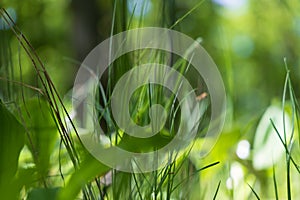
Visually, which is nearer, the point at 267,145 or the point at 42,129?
the point at 42,129

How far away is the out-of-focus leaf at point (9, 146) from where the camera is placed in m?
0.25

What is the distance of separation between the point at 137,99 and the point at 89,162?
0.10m

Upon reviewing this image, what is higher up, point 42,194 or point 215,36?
point 215,36

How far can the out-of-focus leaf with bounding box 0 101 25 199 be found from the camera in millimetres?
253

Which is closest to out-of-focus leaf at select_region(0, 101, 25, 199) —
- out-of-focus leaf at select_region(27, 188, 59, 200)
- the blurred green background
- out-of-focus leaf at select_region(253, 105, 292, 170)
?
out-of-focus leaf at select_region(27, 188, 59, 200)

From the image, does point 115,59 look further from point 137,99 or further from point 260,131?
point 260,131

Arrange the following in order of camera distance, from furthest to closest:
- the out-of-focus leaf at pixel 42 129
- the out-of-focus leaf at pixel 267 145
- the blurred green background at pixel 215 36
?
1. the blurred green background at pixel 215 36
2. the out-of-focus leaf at pixel 267 145
3. the out-of-focus leaf at pixel 42 129

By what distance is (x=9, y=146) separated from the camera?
10.3 inches

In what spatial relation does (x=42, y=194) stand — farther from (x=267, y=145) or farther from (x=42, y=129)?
(x=267, y=145)

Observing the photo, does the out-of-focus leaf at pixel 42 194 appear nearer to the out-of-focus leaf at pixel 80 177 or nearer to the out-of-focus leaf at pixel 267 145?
the out-of-focus leaf at pixel 80 177

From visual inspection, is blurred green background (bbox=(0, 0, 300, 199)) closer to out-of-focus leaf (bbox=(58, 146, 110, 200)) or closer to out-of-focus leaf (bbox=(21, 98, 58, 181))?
out-of-focus leaf (bbox=(21, 98, 58, 181))

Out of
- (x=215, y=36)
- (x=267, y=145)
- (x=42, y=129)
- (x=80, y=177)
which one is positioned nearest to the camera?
(x=80, y=177)

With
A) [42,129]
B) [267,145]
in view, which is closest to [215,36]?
[267,145]

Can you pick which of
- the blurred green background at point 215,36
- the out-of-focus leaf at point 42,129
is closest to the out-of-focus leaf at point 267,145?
the out-of-focus leaf at point 42,129
